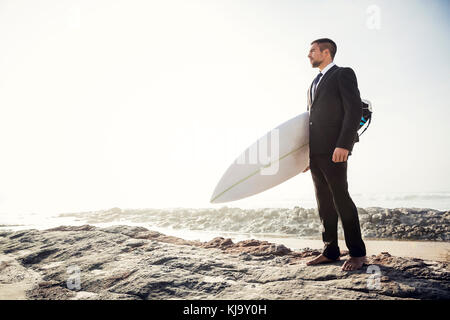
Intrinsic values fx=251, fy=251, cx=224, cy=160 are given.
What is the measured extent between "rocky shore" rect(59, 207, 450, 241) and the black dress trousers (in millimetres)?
3164

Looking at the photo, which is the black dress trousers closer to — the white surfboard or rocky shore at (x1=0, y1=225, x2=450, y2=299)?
rocky shore at (x1=0, y1=225, x2=450, y2=299)

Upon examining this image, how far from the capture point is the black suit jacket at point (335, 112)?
234 cm

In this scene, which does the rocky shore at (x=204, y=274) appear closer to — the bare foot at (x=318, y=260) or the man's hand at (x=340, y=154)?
the bare foot at (x=318, y=260)

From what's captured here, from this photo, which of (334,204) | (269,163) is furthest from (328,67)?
(334,204)

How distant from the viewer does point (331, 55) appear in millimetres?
2688

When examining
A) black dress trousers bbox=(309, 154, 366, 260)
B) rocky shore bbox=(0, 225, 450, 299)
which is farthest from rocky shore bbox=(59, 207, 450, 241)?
black dress trousers bbox=(309, 154, 366, 260)

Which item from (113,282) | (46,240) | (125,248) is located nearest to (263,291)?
(113,282)

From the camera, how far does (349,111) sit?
235 cm

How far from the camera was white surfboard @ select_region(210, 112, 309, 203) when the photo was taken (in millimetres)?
2918

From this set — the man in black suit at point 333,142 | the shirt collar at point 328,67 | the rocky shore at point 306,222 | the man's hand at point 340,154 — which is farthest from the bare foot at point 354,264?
the rocky shore at point 306,222

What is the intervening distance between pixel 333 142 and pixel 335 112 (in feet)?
0.99

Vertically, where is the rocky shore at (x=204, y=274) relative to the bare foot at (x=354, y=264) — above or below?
below

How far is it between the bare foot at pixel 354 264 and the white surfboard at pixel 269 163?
3.59 ft
